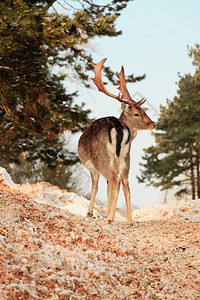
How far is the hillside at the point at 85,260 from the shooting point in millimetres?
2857

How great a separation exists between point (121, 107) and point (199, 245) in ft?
8.07

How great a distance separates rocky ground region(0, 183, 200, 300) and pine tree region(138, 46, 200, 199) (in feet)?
51.1

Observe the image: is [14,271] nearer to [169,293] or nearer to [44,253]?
[44,253]

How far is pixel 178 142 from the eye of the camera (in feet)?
66.4

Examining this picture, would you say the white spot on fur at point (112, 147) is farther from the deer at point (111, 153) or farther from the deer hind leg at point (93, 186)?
the deer hind leg at point (93, 186)

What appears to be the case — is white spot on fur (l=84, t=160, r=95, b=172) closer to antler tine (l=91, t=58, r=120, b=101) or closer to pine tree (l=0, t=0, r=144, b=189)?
antler tine (l=91, t=58, r=120, b=101)

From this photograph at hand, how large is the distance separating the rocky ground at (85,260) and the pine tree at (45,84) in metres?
6.68

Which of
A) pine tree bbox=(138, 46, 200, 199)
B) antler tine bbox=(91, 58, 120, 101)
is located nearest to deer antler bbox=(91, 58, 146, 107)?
antler tine bbox=(91, 58, 120, 101)

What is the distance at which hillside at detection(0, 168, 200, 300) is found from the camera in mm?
2857

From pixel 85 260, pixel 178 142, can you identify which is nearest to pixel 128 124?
pixel 85 260

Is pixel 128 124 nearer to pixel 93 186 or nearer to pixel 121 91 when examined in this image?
pixel 121 91

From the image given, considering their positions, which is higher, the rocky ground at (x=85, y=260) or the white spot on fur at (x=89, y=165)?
the white spot on fur at (x=89, y=165)

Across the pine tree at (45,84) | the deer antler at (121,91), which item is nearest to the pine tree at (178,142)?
the pine tree at (45,84)

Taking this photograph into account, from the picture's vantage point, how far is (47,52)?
13.1 metres
